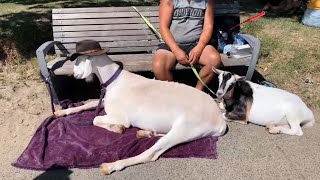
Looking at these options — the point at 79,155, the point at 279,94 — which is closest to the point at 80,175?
the point at 79,155

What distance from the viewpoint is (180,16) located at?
529 cm

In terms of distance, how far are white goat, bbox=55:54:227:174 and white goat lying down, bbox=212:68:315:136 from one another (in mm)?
404

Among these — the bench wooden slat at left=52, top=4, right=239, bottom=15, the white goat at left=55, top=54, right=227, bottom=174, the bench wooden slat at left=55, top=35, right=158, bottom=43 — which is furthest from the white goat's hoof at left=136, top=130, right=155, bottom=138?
the bench wooden slat at left=52, top=4, right=239, bottom=15

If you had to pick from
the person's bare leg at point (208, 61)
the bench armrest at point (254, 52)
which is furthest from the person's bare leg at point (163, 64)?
the bench armrest at point (254, 52)

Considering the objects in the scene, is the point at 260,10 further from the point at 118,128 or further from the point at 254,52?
the point at 118,128

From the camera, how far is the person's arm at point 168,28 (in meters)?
5.05

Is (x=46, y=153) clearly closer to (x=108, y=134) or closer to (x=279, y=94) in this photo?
(x=108, y=134)

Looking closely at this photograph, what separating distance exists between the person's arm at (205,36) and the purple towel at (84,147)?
1160 mm

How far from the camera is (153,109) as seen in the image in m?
4.29

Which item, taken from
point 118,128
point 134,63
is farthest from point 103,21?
point 118,128

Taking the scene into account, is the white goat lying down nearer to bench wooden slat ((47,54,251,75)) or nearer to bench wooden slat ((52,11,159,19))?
bench wooden slat ((47,54,251,75))

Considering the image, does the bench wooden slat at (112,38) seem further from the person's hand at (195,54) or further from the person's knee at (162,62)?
the person's hand at (195,54)

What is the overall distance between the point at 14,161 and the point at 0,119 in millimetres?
1097

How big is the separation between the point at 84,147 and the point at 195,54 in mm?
1866
